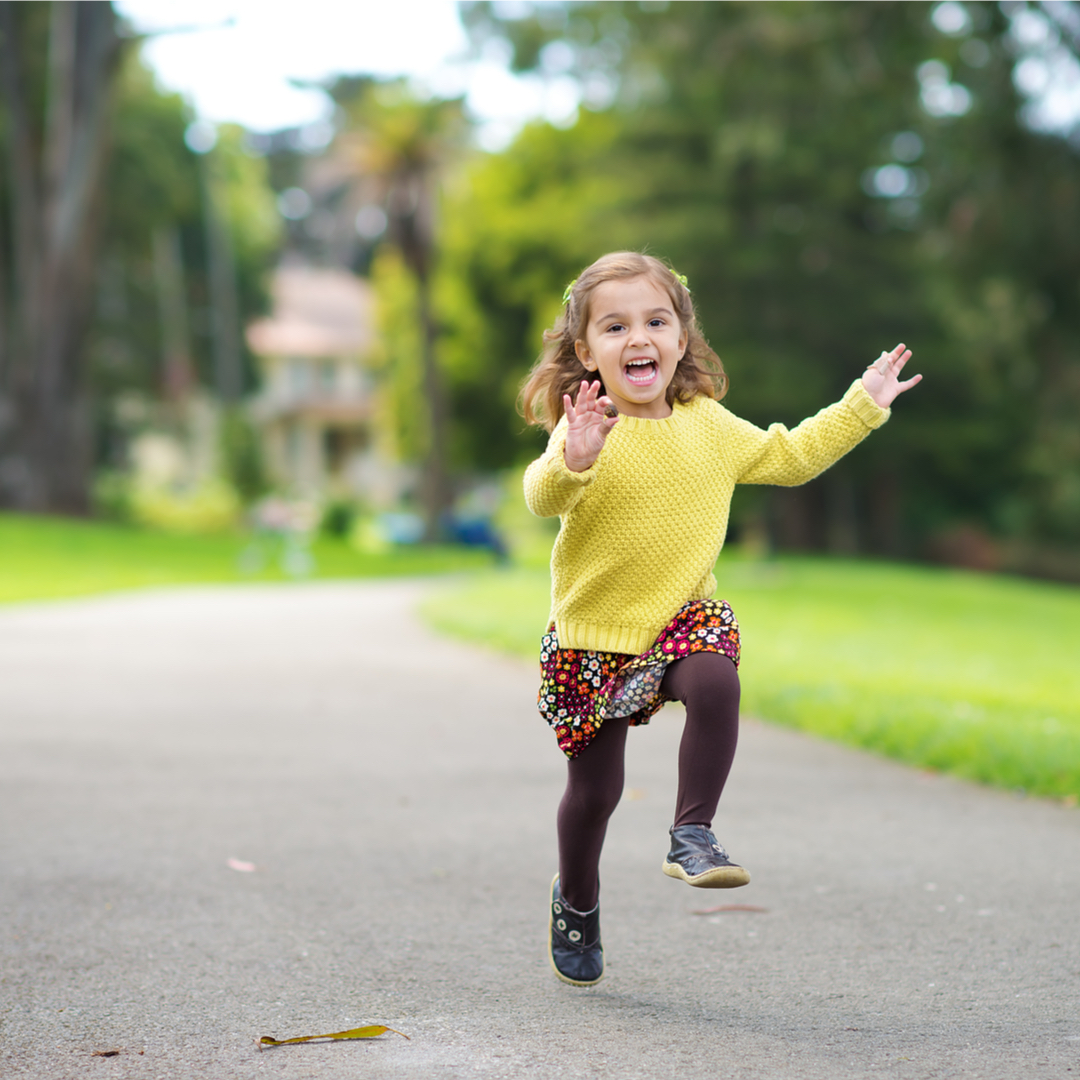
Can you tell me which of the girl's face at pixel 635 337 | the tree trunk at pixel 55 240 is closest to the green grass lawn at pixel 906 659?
the girl's face at pixel 635 337

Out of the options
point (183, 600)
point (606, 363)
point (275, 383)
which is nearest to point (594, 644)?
point (606, 363)

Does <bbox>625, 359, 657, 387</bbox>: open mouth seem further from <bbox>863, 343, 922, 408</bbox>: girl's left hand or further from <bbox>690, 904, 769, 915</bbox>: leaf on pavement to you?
<bbox>690, 904, 769, 915</bbox>: leaf on pavement

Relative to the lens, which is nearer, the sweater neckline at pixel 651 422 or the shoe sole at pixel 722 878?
the shoe sole at pixel 722 878

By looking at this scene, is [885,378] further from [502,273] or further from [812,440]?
[502,273]

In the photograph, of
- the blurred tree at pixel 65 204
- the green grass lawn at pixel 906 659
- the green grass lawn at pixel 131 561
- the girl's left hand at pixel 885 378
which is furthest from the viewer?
the blurred tree at pixel 65 204

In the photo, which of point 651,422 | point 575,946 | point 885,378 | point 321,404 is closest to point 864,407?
point 885,378

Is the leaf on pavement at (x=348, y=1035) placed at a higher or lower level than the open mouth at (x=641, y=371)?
lower

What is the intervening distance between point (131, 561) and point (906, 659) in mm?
14260

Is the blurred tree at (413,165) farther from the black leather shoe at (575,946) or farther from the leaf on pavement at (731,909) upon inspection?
the black leather shoe at (575,946)

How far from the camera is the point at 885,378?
3834 millimetres

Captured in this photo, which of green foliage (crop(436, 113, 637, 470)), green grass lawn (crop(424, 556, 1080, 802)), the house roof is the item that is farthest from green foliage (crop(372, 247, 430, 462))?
green grass lawn (crop(424, 556, 1080, 802))

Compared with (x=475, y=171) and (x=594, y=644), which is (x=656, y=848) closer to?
(x=594, y=644)

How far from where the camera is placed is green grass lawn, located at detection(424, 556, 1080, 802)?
7141 mm

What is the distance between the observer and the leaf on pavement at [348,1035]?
3199 millimetres
